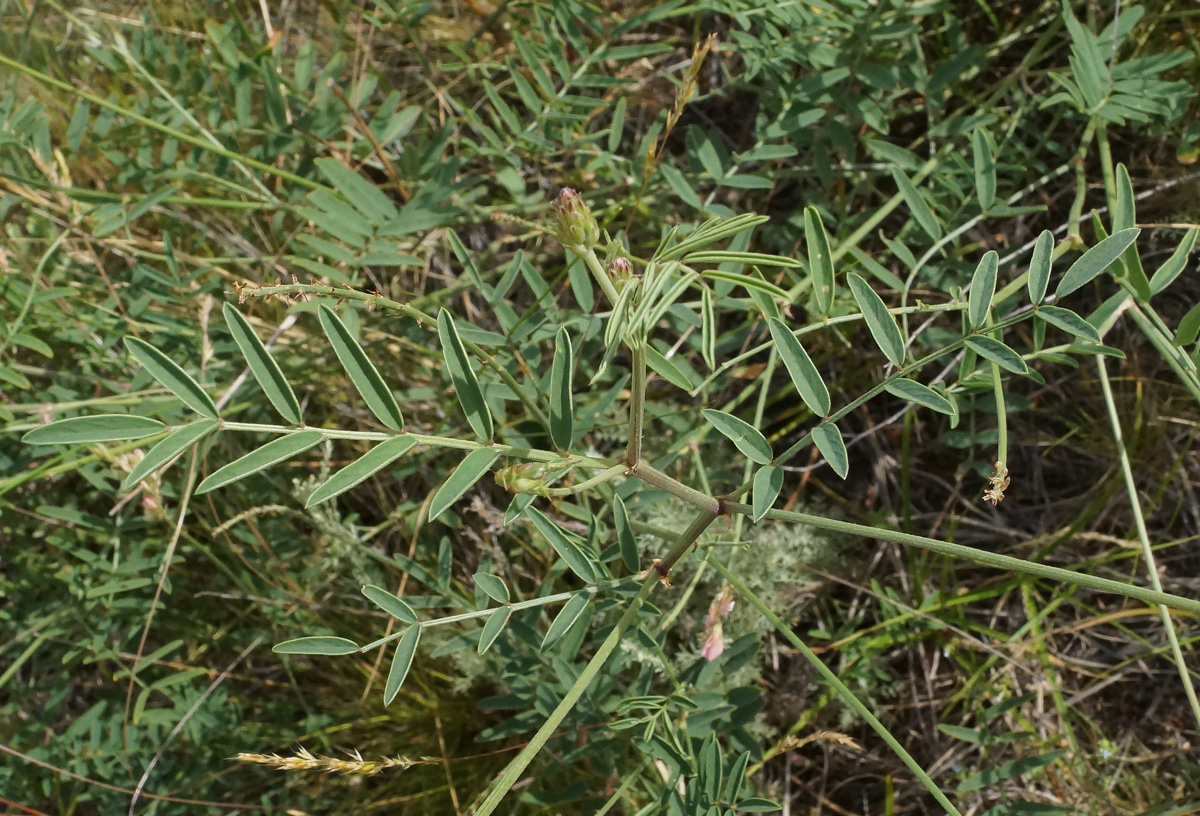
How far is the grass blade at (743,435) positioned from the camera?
3.94 ft

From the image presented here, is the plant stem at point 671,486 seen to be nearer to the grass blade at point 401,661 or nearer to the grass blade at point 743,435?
the grass blade at point 743,435

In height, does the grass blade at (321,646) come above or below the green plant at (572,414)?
below

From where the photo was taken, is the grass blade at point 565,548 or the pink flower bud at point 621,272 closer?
the pink flower bud at point 621,272

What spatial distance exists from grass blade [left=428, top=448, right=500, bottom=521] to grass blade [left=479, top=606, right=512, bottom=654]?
242 millimetres

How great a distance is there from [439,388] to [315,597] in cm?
75

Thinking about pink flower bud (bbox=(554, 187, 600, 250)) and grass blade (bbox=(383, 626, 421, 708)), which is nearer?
pink flower bud (bbox=(554, 187, 600, 250))

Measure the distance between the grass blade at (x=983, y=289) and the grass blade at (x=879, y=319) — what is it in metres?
0.10

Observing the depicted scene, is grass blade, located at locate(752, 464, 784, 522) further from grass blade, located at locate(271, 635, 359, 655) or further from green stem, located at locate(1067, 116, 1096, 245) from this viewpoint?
green stem, located at locate(1067, 116, 1096, 245)

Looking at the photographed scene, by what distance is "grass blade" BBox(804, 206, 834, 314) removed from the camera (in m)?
1.29

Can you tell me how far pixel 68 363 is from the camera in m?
2.44

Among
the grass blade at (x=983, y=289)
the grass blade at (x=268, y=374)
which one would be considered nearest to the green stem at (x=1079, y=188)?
the grass blade at (x=983, y=289)

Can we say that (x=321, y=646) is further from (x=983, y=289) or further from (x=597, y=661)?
(x=983, y=289)

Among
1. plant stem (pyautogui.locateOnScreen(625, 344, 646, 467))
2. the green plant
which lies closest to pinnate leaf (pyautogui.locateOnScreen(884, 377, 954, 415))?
the green plant

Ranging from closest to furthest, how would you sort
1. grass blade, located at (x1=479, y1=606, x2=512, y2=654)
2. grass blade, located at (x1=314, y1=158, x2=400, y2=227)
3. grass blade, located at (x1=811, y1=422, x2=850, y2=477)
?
grass blade, located at (x1=811, y1=422, x2=850, y2=477)
grass blade, located at (x1=479, y1=606, x2=512, y2=654)
grass blade, located at (x1=314, y1=158, x2=400, y2=227)
